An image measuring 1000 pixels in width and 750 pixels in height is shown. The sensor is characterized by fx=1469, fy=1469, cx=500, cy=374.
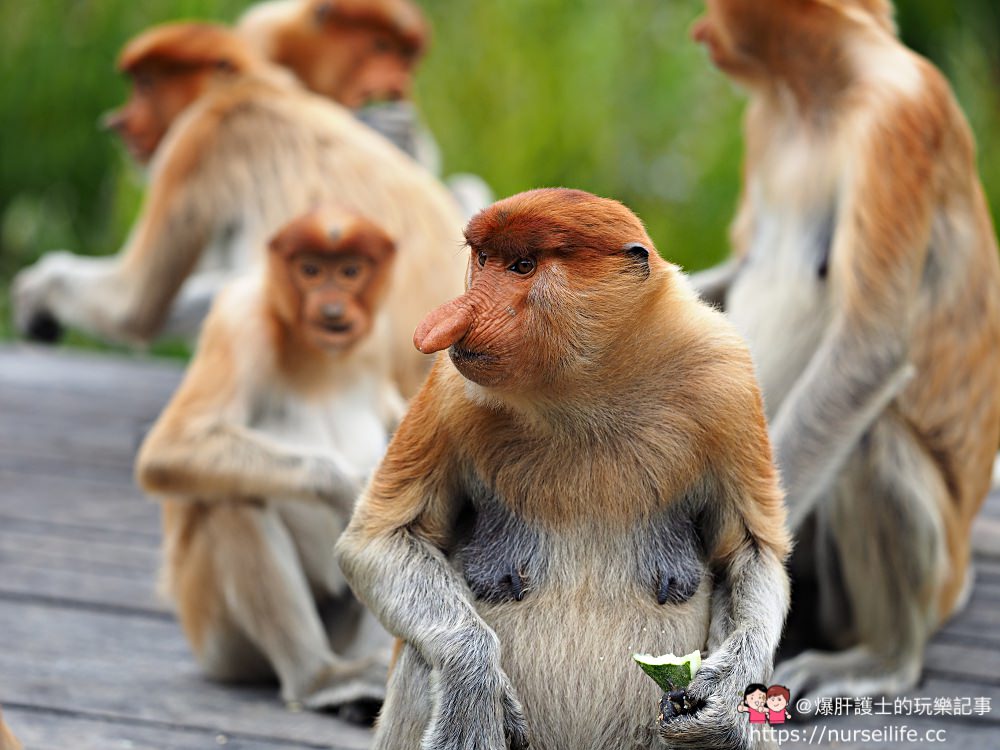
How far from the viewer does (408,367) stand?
4035mm

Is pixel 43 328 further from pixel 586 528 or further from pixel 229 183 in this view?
pixel 586 528

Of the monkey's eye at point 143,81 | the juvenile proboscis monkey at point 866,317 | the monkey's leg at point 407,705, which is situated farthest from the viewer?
the monkey's eye at point 143,81

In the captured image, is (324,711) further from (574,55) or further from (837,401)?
(574,55)

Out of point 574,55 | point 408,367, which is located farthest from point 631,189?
point 408,367

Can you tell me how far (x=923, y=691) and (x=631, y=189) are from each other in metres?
4.69

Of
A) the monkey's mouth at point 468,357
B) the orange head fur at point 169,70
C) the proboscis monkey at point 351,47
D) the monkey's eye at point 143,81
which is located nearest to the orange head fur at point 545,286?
the monkey's mouth at point 468,357

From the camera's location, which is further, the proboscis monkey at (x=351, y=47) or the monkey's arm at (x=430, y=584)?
the proboscis monkey at (x=351, y=47)

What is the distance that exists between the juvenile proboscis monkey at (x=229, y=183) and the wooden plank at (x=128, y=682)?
1.09 m

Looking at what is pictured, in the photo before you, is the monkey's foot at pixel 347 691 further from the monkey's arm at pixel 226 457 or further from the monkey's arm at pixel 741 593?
the monkey's arm at pixel 741 593

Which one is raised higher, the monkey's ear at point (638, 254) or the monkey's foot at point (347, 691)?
the monkey's ear at point (638, 254)

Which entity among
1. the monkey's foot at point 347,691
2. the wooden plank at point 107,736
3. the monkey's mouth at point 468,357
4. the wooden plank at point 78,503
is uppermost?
the monkey's mouth at point 468,357

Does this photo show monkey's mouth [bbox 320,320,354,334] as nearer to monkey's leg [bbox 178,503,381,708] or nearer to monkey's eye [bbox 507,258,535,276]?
monkey's leg [bbox 178,503,381,708]

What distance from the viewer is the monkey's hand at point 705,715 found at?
75.0 inches

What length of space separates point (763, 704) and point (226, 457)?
5.01 ft
